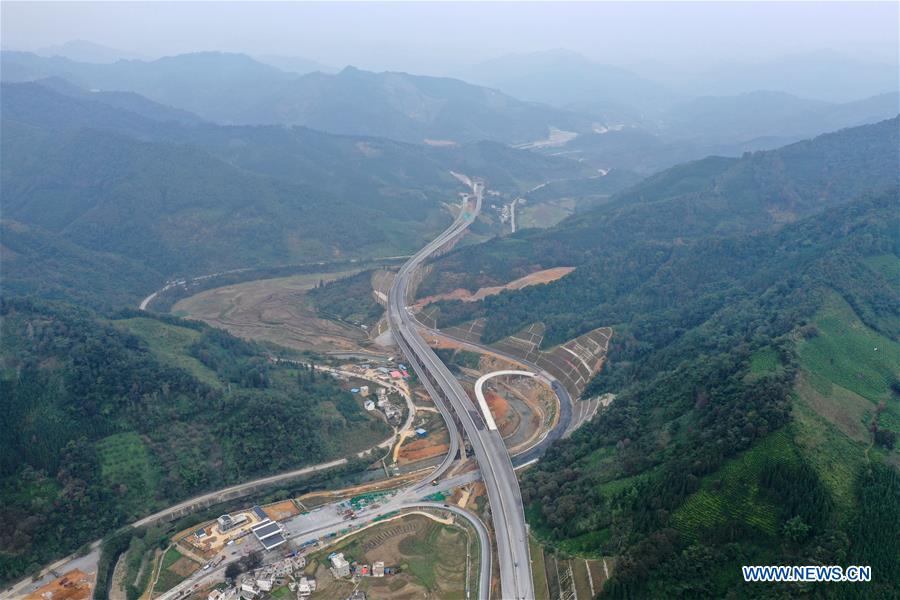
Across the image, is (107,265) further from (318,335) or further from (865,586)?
(865,586)

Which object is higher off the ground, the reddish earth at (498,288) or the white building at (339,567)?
the reddish earth at (498,288)

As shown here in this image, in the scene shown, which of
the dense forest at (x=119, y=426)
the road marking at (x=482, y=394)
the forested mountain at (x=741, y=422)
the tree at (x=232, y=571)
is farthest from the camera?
the road marking at (x=482, y=394)

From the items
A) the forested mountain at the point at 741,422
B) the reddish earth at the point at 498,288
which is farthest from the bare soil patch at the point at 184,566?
the reddish earth at the point at 498,288

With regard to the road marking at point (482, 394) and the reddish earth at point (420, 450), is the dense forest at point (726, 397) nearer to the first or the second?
the road marking at point (482, 394)

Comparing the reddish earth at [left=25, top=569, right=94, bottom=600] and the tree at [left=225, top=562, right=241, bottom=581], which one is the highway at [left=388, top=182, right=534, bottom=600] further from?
the reddish earth at [left=25, top=569, right=94, bottom=600]

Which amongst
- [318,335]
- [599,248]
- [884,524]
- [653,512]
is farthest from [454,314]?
[884,524]
